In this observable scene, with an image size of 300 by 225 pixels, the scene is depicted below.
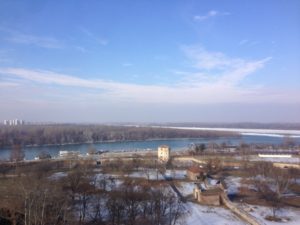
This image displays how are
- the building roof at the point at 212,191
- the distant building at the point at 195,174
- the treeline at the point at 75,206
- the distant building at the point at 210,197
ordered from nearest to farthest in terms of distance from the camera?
the treeline at the point at 75,206 → the distant building at the point at 210,197 → the building roof at the point at 212,191 → the distant building at the point at 195,174

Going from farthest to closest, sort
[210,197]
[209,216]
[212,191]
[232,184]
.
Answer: [232,184]
[212,191]
[210,197]
[209,216]

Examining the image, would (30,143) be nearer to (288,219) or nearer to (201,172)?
(201,172)

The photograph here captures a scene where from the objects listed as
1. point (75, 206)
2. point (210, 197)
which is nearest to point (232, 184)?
point (210, 197)

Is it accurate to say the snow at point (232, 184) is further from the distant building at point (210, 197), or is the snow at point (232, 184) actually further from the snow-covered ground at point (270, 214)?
the snow-covered ground at point (270, 214)

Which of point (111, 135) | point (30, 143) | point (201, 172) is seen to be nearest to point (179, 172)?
point (201, 172)

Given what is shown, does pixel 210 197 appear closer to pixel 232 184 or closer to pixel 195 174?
pixel 232 184

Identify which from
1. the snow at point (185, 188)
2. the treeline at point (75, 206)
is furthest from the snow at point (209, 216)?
the snow at point (185, 188)
